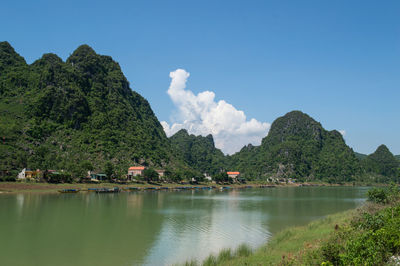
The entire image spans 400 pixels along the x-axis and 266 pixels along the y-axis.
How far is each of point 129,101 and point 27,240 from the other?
177391 mm

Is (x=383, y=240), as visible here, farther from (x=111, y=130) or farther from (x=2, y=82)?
(x=2, y=82)

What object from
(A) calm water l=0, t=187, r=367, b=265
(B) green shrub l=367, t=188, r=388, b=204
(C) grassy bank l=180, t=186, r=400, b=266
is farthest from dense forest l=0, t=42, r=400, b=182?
(C) grassy bank l=180, t=186, r=400, b=266

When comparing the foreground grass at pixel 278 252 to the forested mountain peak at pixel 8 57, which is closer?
the foreground grass at pixel 278 252

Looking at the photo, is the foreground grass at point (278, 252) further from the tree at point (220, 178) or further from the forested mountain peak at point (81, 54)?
the forested mountain peak at point (81, 54)

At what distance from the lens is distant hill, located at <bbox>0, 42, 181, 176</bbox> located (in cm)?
10788

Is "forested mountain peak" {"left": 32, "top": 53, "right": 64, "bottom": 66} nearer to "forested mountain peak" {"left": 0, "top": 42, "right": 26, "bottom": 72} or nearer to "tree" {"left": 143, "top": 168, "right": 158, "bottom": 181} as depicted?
"forested mountain peak" {"left": 0, "top": 42, "right": 26, "bottom": 72}

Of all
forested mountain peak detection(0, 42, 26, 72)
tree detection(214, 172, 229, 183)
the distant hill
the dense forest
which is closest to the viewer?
the dense forest

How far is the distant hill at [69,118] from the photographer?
354ft

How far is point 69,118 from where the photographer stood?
462 feet

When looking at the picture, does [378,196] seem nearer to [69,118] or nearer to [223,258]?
[223,258]

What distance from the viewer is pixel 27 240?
25047mm

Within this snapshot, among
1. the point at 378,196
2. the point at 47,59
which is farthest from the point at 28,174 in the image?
the point at 47,59

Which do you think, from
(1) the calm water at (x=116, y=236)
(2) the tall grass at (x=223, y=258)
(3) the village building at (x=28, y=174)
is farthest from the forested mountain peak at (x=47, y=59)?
(2) the tall grass at (x=223, y=258)

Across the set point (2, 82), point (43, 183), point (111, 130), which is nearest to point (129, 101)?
point (111, 130)
